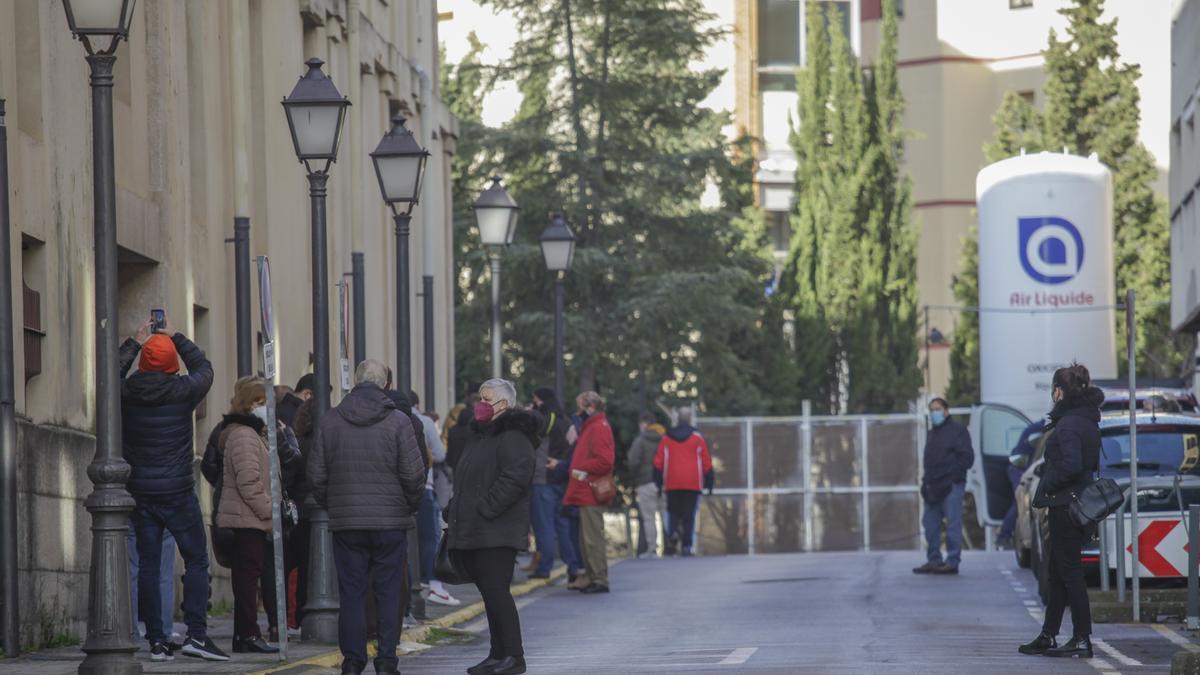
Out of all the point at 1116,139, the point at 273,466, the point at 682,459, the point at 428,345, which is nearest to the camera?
the point at 273,466

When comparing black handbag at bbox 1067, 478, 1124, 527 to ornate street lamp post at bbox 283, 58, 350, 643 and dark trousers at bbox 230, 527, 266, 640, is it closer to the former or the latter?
ornate street lamp post at bbox 283, 58, 350, 643

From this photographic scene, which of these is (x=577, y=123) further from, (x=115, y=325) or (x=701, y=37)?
(x=115, y=325)

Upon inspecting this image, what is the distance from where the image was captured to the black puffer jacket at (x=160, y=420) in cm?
1306

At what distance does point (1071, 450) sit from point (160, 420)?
5.61m

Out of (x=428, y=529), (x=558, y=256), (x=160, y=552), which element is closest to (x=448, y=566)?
(x=160, y=552)

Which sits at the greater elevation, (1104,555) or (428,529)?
(428,529)

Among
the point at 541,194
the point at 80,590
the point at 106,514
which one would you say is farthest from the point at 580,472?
the point at 541,194

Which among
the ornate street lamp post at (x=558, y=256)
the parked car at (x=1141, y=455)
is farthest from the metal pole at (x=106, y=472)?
the ornate street lamp post at (x=558, y=256)

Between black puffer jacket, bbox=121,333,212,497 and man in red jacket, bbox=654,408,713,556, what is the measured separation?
16826mm

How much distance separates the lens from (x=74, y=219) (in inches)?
637

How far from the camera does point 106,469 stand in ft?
38.0

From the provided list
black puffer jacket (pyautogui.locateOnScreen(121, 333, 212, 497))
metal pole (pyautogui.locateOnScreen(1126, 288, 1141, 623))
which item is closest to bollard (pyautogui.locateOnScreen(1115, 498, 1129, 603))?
metal pole (pyautogui.locateOnScreen(1126, 288, 1141, 623))

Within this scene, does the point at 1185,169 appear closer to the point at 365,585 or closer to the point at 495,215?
the point at 495,215

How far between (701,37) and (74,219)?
28122mm
